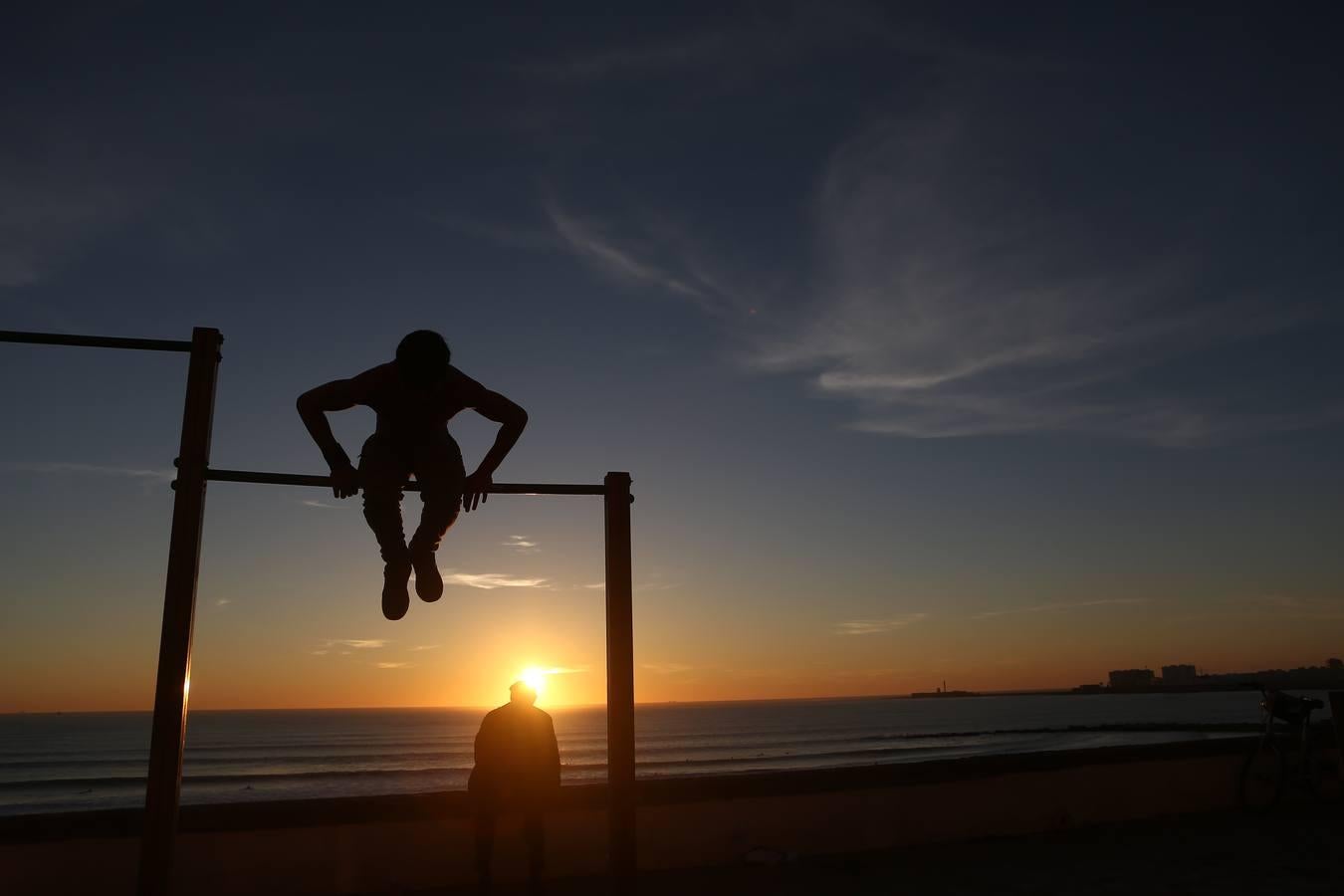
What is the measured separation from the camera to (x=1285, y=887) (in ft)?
15.3

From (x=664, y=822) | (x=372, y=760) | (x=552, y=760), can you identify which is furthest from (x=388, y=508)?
(x=372, y=760)

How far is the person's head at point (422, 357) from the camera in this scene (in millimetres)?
3438

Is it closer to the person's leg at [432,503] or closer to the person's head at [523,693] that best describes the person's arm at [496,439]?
the person's leg at [432,503]

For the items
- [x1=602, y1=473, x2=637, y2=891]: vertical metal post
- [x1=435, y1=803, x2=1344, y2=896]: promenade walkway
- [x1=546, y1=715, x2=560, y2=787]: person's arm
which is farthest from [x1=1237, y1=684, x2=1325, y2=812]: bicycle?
[x1=602, y1=473, x2=637, y2=891]: vertical metal post

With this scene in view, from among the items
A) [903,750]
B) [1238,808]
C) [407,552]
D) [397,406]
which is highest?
[397,406]

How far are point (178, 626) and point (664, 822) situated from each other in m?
2.97

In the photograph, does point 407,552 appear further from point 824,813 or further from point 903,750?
point 903,750

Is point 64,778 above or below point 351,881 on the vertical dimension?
below

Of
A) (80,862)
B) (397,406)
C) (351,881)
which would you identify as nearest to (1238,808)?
(351,881)

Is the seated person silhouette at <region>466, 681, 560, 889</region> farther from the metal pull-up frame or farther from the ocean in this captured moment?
the ocean

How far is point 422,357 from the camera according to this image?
344 centimetres

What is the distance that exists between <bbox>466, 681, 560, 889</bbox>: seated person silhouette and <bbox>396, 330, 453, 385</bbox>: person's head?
1913mm

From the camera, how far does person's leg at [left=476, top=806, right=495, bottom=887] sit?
4598mm

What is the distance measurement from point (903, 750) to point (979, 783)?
153 feet
